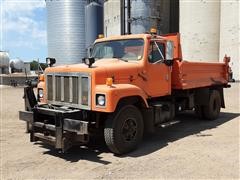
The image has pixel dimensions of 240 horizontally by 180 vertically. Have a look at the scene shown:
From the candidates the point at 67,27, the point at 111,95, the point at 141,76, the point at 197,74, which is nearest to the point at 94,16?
the point at 67,27

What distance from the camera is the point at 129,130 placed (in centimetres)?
696

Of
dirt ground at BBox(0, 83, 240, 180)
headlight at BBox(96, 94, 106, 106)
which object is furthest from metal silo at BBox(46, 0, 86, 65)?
headlight at BBox(96, 94, 106, 106)

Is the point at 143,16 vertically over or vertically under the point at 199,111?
over

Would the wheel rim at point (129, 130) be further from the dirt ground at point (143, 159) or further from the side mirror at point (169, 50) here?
the side mirror at point (169, 50)

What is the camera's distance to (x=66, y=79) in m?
7.01

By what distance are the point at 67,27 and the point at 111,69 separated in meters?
37.4

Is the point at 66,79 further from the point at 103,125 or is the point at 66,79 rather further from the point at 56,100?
the point at 103,125

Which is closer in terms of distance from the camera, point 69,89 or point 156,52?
point 69,89

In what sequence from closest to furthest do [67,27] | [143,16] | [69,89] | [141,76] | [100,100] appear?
[100,100] < [69,89] < [141,76] < [143,16] < [67,27]

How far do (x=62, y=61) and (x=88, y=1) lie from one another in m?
8.83

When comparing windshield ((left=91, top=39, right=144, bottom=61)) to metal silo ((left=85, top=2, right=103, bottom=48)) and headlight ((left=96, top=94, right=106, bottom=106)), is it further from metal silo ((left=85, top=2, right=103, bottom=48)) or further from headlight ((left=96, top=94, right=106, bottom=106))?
metal silo ((left=85, top=2, right=103, bottom=48))

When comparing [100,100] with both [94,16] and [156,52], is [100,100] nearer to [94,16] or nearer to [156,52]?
[156,52]

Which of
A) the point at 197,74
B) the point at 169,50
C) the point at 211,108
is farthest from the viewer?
the point at 211,108

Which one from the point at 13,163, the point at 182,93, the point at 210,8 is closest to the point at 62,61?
the point at 210,8
